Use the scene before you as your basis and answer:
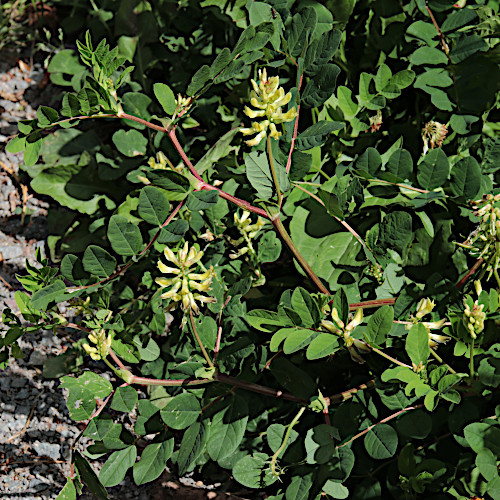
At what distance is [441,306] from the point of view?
1.85 meters

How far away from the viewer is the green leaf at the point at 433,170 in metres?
1.87

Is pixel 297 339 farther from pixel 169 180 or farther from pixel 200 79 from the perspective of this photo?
pixel 200 79

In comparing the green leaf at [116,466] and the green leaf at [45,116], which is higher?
the green leaf at [45,116]

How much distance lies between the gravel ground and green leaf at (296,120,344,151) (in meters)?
1.26

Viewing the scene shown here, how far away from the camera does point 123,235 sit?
5.55ft

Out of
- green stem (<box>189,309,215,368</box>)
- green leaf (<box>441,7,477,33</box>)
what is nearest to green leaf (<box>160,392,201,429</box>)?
green stem (<box>189,309,215,368</box>)

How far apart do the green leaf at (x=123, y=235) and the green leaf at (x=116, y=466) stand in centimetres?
59

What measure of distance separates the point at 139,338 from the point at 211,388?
0.37 meters

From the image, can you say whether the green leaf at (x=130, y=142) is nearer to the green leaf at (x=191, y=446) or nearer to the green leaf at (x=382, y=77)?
the green leaf at (x=382, y=77)

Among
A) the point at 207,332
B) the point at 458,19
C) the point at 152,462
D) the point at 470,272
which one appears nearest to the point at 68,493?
the point at 152,462

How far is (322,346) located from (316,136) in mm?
552

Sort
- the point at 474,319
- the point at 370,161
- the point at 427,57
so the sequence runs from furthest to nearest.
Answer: the point at 427,57 → the point at 370,161 → the point at 474,319

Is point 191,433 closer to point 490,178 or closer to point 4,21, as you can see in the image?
point 490,178

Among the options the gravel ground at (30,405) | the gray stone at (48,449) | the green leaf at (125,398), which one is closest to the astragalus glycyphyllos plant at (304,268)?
the green leaf at (125,398)
